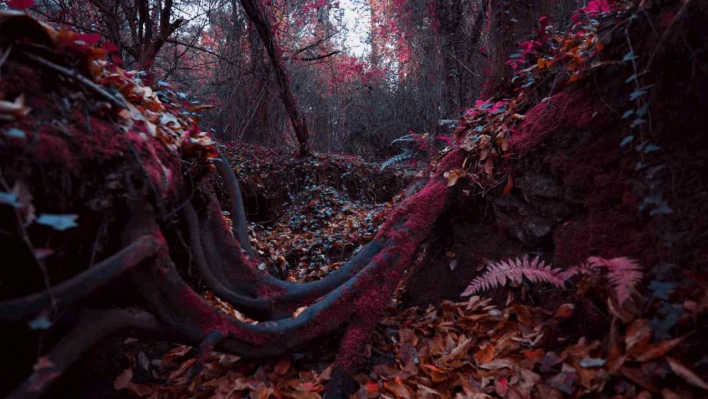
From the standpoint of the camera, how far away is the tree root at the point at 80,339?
123 cm

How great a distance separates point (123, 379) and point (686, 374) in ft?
8.07

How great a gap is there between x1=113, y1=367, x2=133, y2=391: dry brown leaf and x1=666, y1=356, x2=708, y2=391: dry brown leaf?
241cm

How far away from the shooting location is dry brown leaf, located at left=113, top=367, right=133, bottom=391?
78.6 inches

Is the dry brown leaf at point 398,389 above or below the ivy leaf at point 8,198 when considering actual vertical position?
below

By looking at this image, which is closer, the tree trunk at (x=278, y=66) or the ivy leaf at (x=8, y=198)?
the ivy leaf at (x=8, y=198)

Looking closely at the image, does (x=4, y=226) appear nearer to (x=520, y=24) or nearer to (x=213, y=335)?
(x=213, y=335)

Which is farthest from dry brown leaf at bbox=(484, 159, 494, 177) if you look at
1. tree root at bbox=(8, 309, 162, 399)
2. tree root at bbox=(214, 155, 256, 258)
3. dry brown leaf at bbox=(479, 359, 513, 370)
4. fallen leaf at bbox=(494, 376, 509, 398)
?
tree root at bbox=(8, 309, 162, 399)

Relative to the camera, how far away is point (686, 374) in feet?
4.23

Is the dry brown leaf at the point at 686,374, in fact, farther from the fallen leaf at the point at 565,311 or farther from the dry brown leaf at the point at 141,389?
the dry brown leaf at the point at 141,389

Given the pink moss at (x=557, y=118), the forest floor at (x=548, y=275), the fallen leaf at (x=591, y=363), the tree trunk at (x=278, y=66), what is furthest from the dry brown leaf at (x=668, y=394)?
the tree trunk at (x=278, y=66)

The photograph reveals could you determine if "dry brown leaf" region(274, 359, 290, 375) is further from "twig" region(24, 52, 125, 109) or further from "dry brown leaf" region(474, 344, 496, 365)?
"twig" region(24, 52, 125, 109)

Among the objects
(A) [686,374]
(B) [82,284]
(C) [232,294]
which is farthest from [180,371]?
(A) [686,374]

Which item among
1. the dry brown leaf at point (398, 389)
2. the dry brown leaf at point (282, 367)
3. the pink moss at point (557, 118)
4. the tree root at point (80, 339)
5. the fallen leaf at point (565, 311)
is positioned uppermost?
the pink moss at point (557, 118)

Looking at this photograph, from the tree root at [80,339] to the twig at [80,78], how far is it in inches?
A: 34.3
